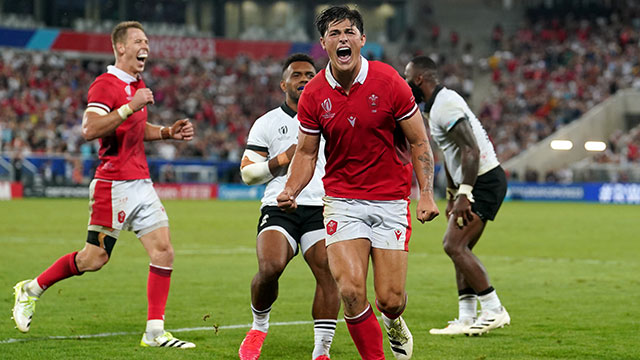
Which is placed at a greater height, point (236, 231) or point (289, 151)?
point (289, 151)

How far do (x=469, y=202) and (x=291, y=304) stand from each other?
3184 millimetres

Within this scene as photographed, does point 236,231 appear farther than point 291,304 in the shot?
Yes

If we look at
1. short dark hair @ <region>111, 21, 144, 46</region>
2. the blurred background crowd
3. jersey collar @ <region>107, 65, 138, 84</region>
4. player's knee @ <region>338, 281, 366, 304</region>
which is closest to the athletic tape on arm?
player's knee @ <region>338, 281, 366, 304</region>

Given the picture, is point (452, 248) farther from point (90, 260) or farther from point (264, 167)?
point (90, 260)

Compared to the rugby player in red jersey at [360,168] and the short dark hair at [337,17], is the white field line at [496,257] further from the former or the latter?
the short dark hair at [337,17]

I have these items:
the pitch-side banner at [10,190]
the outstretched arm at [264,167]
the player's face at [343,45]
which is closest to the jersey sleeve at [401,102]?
the player's face at [343,45]

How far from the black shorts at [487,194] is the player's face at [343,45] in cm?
341

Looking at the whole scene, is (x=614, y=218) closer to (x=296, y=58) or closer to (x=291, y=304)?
(x=291, y=304)

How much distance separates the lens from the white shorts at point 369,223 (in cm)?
659

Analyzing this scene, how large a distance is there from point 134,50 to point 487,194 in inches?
142

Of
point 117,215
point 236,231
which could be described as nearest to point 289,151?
point 117,215

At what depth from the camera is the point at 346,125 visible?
649 centimetres

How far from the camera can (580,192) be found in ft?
139

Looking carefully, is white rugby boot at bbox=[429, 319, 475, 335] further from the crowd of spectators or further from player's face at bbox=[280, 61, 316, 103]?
the crowd of spectators
